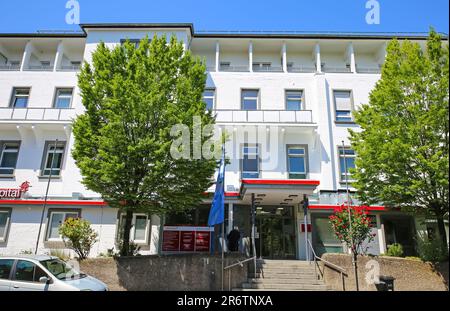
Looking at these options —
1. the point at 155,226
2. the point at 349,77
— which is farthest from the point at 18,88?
the point at 349,77

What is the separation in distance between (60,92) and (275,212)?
1491 centimetres

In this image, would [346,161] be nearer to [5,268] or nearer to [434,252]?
[434,252]

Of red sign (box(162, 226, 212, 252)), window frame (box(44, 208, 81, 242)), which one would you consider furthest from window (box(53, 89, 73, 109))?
red sign (box(162, 226, 212, 252))

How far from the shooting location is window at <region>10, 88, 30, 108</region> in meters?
19.2

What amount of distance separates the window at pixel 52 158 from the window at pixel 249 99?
10782 millimetres

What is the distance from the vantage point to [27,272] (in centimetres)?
804

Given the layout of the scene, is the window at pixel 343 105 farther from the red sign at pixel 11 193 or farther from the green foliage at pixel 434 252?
the red sign at pixel 11 193

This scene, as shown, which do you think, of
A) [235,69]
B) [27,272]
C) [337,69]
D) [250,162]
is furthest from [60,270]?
[337,69]

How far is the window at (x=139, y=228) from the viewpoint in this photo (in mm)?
15853

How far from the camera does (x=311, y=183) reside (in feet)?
44.7

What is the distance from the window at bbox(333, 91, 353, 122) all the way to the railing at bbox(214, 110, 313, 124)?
2.02 metres

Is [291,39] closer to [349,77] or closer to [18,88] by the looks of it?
[349,77]

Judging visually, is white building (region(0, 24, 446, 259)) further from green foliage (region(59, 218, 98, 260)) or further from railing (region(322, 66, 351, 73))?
green foliage (region(59, 218, 98, 260))
